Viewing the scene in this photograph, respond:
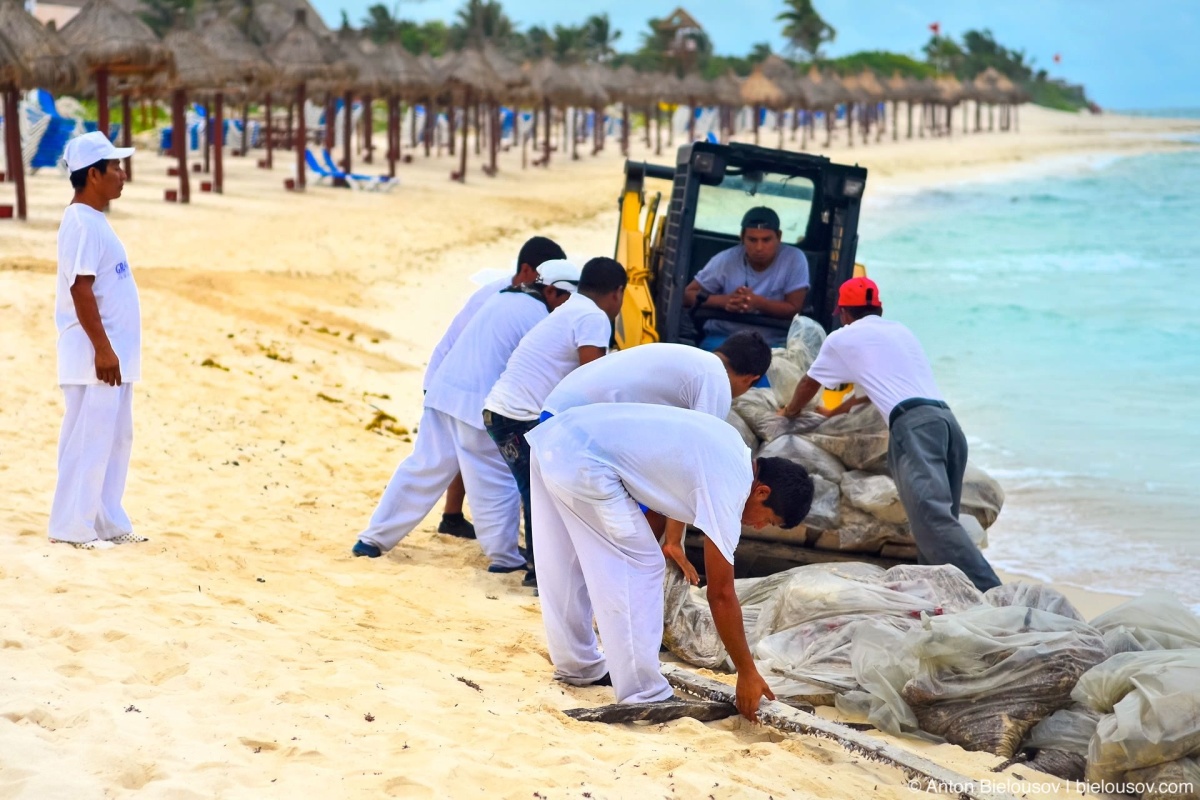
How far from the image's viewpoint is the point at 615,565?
3.93 metres

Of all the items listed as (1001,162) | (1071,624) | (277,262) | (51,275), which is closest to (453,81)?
(277,262)

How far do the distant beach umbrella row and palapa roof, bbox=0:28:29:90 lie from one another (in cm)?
2

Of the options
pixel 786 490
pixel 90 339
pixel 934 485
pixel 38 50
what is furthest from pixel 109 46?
pixel 786 490

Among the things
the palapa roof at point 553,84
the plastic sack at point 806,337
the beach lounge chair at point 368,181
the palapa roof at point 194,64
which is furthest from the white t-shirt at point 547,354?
the palapa roof at point 553,84

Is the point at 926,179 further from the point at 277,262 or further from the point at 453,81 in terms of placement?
the point at 277,262

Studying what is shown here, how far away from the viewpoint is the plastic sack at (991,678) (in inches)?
163

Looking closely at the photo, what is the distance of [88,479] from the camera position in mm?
5250

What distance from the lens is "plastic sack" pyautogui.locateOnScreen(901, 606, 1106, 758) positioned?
414cm

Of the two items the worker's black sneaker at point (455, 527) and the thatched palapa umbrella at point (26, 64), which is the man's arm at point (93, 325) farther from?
the thatched palapa umbrella at point (26, 64)

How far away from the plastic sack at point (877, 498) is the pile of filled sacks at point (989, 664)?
729 mm

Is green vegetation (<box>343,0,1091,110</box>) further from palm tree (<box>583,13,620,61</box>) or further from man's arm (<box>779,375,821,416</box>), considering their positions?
man's arm (<box>779,375,821,416</box>)

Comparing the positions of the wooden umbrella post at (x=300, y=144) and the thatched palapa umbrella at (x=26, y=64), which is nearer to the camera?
the thatched palapa umbrella at (x=26, y=64)

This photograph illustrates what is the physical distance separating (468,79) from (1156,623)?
90.2ft

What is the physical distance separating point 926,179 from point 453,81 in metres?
21.4
